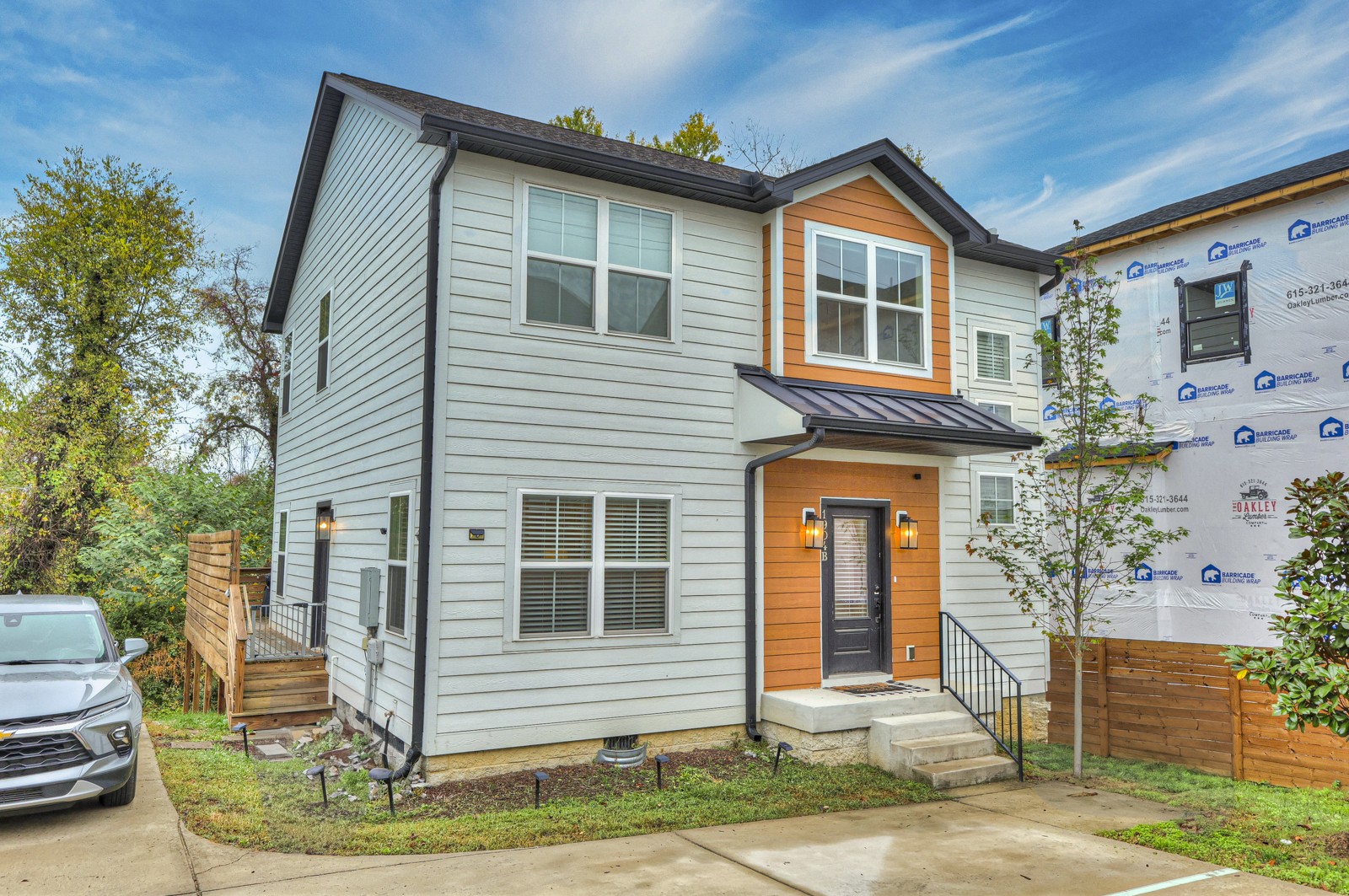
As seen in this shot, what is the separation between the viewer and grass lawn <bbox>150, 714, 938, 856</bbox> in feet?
19.5

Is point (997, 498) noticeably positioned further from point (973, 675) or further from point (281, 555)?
point (281, 555)

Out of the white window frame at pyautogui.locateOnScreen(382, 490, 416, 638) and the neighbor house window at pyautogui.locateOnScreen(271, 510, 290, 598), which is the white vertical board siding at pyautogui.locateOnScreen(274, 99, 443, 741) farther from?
the neighbor house window at pyautogui.locateOnScreen(271, 510, 290, 598)

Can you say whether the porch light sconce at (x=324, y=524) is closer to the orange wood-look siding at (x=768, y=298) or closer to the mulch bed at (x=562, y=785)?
the mulch bed at (x=562, y=785)

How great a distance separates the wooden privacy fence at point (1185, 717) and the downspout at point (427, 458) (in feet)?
23.4

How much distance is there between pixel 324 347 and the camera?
1188cm

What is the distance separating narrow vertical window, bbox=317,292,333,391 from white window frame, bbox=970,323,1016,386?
869cm

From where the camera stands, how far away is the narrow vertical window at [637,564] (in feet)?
26.9

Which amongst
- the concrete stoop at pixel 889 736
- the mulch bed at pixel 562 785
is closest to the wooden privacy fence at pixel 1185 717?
the concrete stoop at pixel 889 736

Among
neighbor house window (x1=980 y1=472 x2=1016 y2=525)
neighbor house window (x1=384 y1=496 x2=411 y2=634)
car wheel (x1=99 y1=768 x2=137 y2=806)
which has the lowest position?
car wheel (x1=99 y1=768 x2=137 y2=806)

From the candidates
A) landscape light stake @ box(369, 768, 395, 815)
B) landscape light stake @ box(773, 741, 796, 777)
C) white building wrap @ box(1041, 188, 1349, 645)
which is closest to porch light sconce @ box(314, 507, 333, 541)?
landscape light stake @ box(369, 768, 395, 815)

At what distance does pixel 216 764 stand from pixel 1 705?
102 inches

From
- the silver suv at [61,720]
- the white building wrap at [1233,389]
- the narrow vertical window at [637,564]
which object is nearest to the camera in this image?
the silver suv at [61,720]

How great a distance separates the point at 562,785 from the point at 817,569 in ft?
11.8

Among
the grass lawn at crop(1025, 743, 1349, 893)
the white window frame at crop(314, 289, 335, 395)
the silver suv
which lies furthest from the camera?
the white window frame at crop(314, 289, 335, 395)
